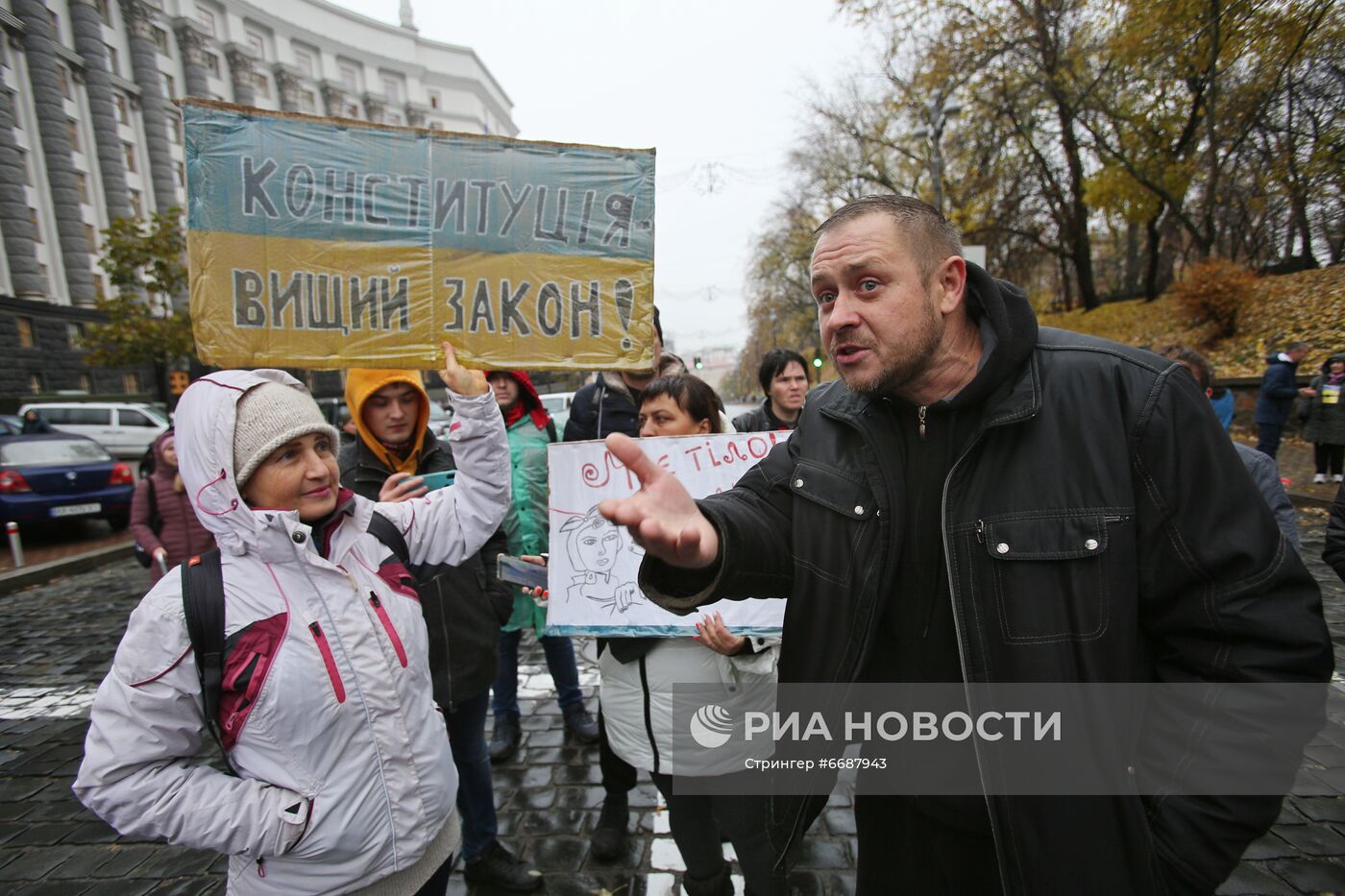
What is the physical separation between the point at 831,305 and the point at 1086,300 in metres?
24.7

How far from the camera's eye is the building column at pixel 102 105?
104 feet

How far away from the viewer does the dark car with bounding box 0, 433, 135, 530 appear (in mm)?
9148

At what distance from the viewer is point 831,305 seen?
1.63 meters

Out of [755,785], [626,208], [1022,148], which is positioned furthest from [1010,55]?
[755,785]

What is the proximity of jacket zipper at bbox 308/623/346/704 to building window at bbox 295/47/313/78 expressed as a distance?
66.7 meters

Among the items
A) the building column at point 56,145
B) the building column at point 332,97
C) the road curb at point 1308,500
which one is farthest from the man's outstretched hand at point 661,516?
the building column at point 332,97

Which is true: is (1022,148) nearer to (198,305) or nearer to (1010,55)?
(1010,55)

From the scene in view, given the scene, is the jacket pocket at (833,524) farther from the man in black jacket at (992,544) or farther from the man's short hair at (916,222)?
the man's short hair at (916,222)

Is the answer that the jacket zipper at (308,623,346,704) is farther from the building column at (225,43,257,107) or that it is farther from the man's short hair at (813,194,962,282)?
the building column at (225,43,257,107)

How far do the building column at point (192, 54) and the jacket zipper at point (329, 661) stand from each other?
51009 millimetres

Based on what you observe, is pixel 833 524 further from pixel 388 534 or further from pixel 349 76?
pixel 349 76

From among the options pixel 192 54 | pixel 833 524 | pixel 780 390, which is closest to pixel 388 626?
pixel 833 524

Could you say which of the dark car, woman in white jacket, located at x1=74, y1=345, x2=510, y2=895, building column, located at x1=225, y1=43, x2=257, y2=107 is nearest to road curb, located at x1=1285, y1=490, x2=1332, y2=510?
woman in white jacket, located at x1=74, y1=345, x2=510, y2=895

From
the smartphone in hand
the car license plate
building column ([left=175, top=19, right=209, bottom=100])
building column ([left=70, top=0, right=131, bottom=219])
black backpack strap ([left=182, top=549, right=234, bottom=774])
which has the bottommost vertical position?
the car license plate
